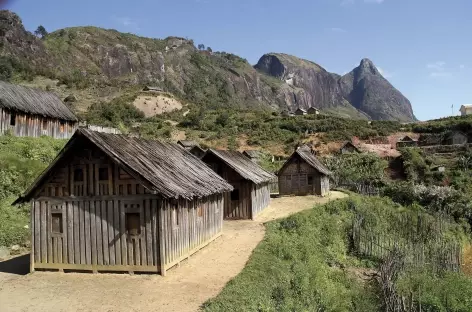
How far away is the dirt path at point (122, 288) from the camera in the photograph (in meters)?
12.6

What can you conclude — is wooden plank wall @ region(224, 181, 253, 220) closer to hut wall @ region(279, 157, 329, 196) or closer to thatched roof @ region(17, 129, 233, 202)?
thatched roof @ region(17, 129, 233, 202)

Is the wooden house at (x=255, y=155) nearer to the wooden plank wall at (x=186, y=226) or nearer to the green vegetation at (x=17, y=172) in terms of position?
the green vegetation at (x=17, y=172)

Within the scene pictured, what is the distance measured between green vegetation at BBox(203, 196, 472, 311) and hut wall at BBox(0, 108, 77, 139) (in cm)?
1964

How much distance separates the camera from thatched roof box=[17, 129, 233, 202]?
15328 mm

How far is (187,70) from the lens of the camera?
575 ft

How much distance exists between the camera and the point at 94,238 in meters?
15.8

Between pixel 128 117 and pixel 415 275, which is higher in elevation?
pixel 128 117

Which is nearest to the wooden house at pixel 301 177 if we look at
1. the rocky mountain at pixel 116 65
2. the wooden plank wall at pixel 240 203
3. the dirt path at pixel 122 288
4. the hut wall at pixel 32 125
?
the wooden plank wall at pixel 240 203

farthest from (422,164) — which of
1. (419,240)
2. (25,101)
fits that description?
(25,101)

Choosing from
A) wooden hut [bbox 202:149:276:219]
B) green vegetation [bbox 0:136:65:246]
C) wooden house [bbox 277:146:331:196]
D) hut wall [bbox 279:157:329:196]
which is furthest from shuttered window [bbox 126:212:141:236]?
hut wall [bbox 279:157:329:196]

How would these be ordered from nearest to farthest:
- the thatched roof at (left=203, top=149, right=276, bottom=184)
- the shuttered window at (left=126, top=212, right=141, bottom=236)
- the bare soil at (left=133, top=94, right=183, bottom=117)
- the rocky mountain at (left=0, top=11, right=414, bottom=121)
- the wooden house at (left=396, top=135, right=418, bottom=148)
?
the shuttered window at (left=126, top=212, right=141, bottom=236)
the thatched roof at (left=203, top=149, right=276, bottom=184)
the wooden house at (left=396, top=135, right=418, bottom=148)
the bare soil at (left=133, top=94, right=183, bottom=117)
the rocky mountain at (left=0, top=11, right=414, bottom=121)

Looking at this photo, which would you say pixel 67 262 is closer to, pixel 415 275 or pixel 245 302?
pixel 245 302

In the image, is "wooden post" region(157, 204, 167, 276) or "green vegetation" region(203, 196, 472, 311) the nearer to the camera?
A: "green vegetation" region(203, 196, 472, 311)

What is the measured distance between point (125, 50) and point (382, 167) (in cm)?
12121
